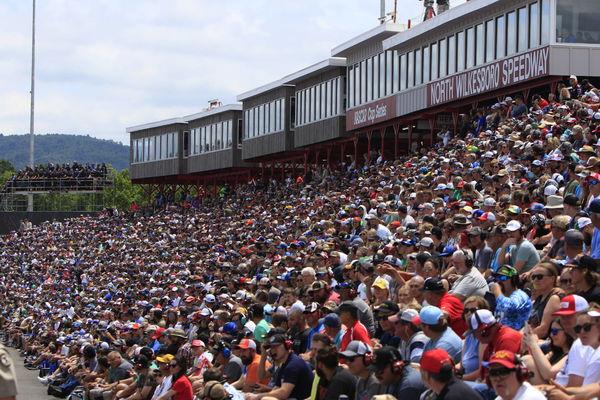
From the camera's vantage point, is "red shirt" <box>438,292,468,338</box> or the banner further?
the banner

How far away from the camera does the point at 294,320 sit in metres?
11.5

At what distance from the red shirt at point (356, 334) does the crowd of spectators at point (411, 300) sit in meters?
0.01

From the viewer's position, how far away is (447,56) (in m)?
34.9

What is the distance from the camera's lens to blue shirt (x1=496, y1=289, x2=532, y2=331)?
28.5 feet

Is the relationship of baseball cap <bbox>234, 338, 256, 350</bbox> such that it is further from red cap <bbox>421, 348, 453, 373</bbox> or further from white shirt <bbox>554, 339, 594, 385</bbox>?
white shirt <bbox>554, 339, 594, 385</bbox>

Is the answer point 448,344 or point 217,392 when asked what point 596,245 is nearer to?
point 448,344

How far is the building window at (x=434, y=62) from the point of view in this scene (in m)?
35.7

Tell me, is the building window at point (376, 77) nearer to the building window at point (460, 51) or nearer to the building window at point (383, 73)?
the building window at point (383, 73)

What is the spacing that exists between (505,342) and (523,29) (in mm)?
23328

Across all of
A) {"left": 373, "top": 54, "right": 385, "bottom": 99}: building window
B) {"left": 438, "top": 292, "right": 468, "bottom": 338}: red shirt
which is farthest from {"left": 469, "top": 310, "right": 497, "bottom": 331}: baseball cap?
{"left": 373, "top": 54, "right": 385, "bottom": 99}: building window

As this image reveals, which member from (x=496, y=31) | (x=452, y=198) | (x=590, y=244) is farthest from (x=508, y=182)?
(x=496, y=31)

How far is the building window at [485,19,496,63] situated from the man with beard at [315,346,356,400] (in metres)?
23.8

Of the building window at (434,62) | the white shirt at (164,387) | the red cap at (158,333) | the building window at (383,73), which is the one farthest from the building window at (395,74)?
the white shirt at (164,387)

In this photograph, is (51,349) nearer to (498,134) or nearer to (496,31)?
(498,134)
